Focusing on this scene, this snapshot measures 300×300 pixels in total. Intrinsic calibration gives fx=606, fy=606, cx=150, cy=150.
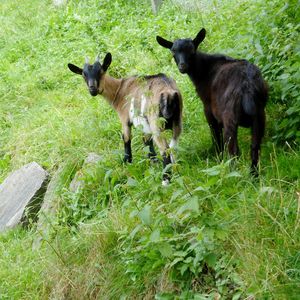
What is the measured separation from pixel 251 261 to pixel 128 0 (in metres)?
8.80

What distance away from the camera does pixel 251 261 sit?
4.23 metres

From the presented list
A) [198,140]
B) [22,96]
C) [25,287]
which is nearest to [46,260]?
[25,287]

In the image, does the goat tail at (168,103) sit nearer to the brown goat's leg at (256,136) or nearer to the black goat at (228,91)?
the black goat at (228,91)

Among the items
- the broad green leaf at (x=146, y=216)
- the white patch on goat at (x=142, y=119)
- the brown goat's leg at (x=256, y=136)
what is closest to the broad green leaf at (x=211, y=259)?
the broad green leaf at (x=146, y=216)

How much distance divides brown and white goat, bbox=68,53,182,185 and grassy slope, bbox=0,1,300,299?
263 mm

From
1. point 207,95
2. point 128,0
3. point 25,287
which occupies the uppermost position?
point 128,0

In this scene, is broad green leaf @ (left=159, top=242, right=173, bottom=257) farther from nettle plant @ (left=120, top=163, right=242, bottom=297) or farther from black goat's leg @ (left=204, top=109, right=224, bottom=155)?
black goat's leg @ (left=204, top=109, right=224, bottom=155)

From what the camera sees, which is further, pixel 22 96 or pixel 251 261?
pixel 22 96

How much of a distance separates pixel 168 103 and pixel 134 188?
100 centimetres

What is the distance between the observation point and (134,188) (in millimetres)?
5934

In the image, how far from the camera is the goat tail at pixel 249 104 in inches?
221

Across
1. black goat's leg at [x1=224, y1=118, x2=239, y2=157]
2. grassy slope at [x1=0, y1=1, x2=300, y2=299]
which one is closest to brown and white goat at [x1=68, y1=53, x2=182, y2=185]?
grassy slope at [x1=0, y1=1, x2=300, y2=299]

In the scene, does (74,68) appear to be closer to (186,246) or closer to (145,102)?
(145,102)

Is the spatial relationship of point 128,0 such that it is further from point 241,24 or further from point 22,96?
point 241,24
